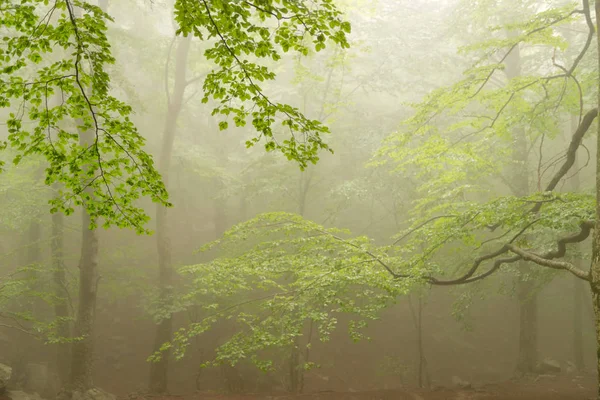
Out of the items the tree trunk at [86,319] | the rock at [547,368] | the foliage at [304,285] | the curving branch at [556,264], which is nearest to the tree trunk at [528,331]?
the rock at [547,368]

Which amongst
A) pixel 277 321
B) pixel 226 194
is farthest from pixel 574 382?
pixel 226 194

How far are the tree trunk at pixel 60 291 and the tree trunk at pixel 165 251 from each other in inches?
107

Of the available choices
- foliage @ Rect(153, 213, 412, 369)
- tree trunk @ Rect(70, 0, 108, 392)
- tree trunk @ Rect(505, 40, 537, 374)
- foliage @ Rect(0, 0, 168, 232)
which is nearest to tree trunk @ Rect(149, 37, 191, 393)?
tree trunk @ Rect(70, 0, 108, 392)

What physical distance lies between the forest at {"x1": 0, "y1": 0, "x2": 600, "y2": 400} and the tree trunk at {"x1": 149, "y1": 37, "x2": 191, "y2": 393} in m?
0.08

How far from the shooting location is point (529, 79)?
7441 millimetres

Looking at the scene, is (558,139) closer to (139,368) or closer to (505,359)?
(505,359)

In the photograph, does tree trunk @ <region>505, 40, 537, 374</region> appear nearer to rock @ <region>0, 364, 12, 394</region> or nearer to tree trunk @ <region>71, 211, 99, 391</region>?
tree trunk @ <region>71, 211, 99, 391</region>

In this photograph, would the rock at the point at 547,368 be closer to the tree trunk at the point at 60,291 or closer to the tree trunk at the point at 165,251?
the tree trunk at the point at 165,251

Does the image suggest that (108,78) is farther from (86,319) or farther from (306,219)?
(306,219)

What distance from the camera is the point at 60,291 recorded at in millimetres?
12445

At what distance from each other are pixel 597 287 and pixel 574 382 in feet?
29.9

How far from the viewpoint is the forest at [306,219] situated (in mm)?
4754

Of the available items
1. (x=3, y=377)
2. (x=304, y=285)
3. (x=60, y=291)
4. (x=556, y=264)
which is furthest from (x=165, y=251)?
(x=556, y=264)

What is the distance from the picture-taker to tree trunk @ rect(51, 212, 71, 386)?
470 inches
